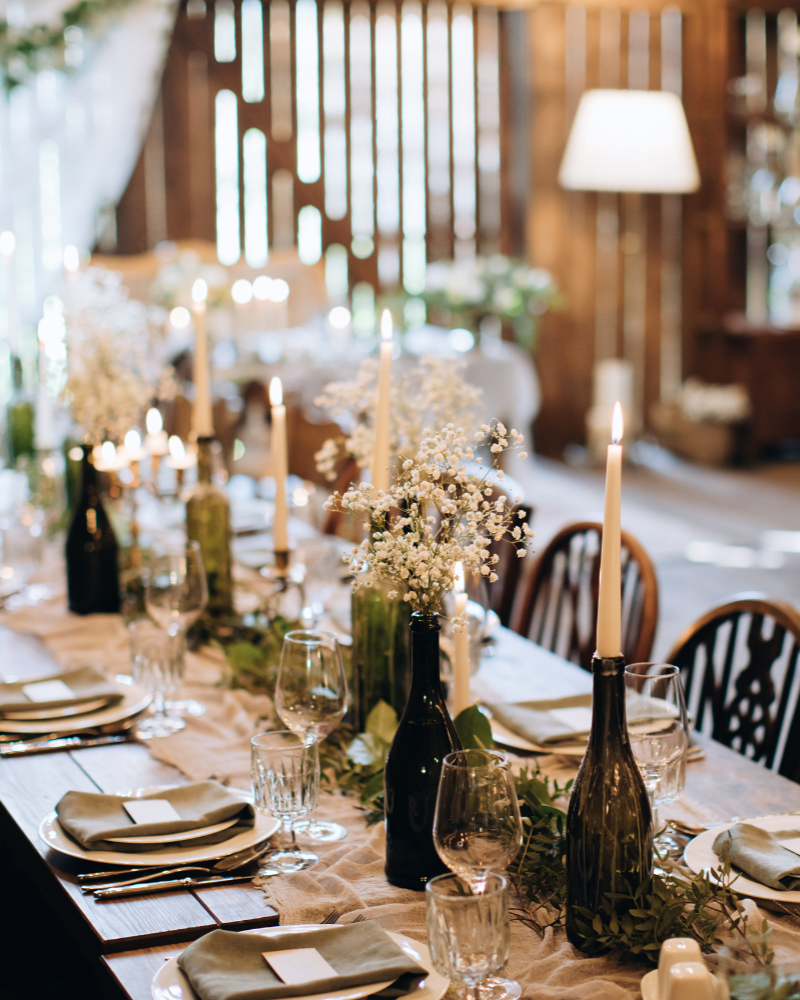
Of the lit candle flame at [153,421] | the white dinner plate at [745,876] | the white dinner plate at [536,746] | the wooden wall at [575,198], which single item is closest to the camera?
the white dinner plate at [745,876]

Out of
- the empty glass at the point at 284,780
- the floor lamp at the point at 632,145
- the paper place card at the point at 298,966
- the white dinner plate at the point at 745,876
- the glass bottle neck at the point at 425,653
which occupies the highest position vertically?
the floor lamp at the point at 632,145

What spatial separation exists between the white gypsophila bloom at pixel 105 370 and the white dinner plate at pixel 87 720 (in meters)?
0.68

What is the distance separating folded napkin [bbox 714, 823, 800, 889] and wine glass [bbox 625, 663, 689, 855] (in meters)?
0.07

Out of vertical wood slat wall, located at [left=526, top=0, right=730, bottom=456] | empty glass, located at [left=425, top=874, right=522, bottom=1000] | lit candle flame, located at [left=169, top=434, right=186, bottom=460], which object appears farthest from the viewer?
vertical wood slat wall, located at [left=526, top=0, right=730, bottom=456]

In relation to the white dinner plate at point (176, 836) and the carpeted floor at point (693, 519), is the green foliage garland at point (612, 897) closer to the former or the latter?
the white dinner plate at point (176, 836)

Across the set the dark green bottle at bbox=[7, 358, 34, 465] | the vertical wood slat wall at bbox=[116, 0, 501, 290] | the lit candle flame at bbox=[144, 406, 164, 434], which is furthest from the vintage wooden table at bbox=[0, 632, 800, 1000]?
the vertical wood slat wall at bbox=[116, 0, 501, 290]

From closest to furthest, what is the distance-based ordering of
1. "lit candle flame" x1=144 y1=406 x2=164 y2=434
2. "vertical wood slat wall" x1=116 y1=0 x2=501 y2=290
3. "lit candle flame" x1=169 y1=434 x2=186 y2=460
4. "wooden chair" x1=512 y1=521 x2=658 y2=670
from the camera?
"wooden chair" x1=512 y1=521 x2=658 y2=670 < "lit candle flame" x1=144 y1=406 x2=164 y2=434 < "lit candle flame" x1=169 y1=434 x2=186 y2=460 < "vertical wood slat wall" x1=116 y1=0 x2=501 y2=290

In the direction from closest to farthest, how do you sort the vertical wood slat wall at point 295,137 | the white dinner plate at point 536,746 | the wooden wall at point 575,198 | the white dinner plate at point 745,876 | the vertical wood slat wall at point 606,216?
the white dinner plate at point 745,876
the white dinner plate at point 536,746
the vertical wood slat wall at point 295,137
the wooden wall at point 575,198
the vertical wood slat wall at point 606,216

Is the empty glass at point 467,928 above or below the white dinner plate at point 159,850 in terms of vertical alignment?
above

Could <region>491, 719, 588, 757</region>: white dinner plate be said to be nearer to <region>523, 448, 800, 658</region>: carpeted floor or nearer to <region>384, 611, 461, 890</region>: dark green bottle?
<region>384, 611, 461, 890</region>: dark green bottle

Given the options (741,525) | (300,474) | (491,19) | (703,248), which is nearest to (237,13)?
(491,19)

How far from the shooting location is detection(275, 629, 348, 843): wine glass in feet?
4.40

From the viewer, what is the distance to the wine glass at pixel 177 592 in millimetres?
1747

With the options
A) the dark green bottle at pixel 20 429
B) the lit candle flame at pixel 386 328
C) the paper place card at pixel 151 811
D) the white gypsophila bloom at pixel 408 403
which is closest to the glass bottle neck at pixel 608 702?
the paper place card at pixel 151 811
